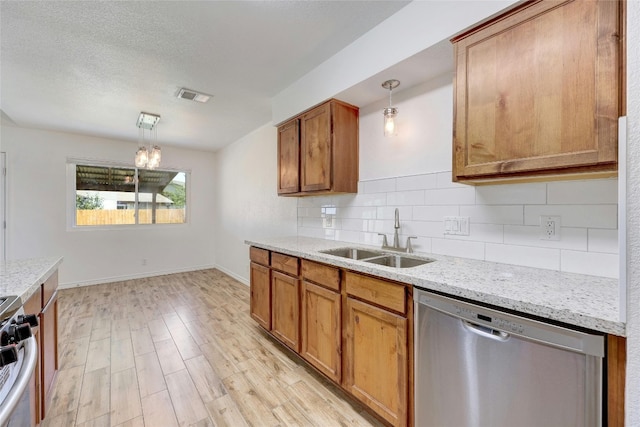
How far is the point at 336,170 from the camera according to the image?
7.57 feet

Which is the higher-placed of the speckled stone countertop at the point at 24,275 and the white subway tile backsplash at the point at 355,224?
the white subway tile backsplash at the point at 355,224

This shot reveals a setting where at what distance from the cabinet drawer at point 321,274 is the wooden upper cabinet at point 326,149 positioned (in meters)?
0.70

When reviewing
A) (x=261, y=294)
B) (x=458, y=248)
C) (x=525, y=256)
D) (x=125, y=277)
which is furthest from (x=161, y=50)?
(x=125, y=277)

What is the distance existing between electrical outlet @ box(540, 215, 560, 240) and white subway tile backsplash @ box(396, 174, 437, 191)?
2.11 ft

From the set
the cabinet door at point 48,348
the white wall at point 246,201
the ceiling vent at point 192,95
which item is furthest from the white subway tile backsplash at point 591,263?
the ceiling vent at point 192,95

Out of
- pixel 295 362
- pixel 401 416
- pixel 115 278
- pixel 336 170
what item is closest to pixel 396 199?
pixel 336 170

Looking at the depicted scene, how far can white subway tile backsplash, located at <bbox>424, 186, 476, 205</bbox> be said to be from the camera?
1.69 metres

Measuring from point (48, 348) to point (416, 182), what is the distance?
262cm

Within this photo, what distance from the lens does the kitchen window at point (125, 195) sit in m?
4.32

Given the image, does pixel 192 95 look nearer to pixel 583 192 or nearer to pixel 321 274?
pixel 321 274

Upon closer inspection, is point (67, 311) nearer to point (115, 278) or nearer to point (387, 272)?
point (115, 278)

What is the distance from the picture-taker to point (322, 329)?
1.88m

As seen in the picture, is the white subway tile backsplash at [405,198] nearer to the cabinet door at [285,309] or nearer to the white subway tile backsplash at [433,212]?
the white subway tile backsplash at [433,212]

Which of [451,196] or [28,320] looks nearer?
[28,320]
